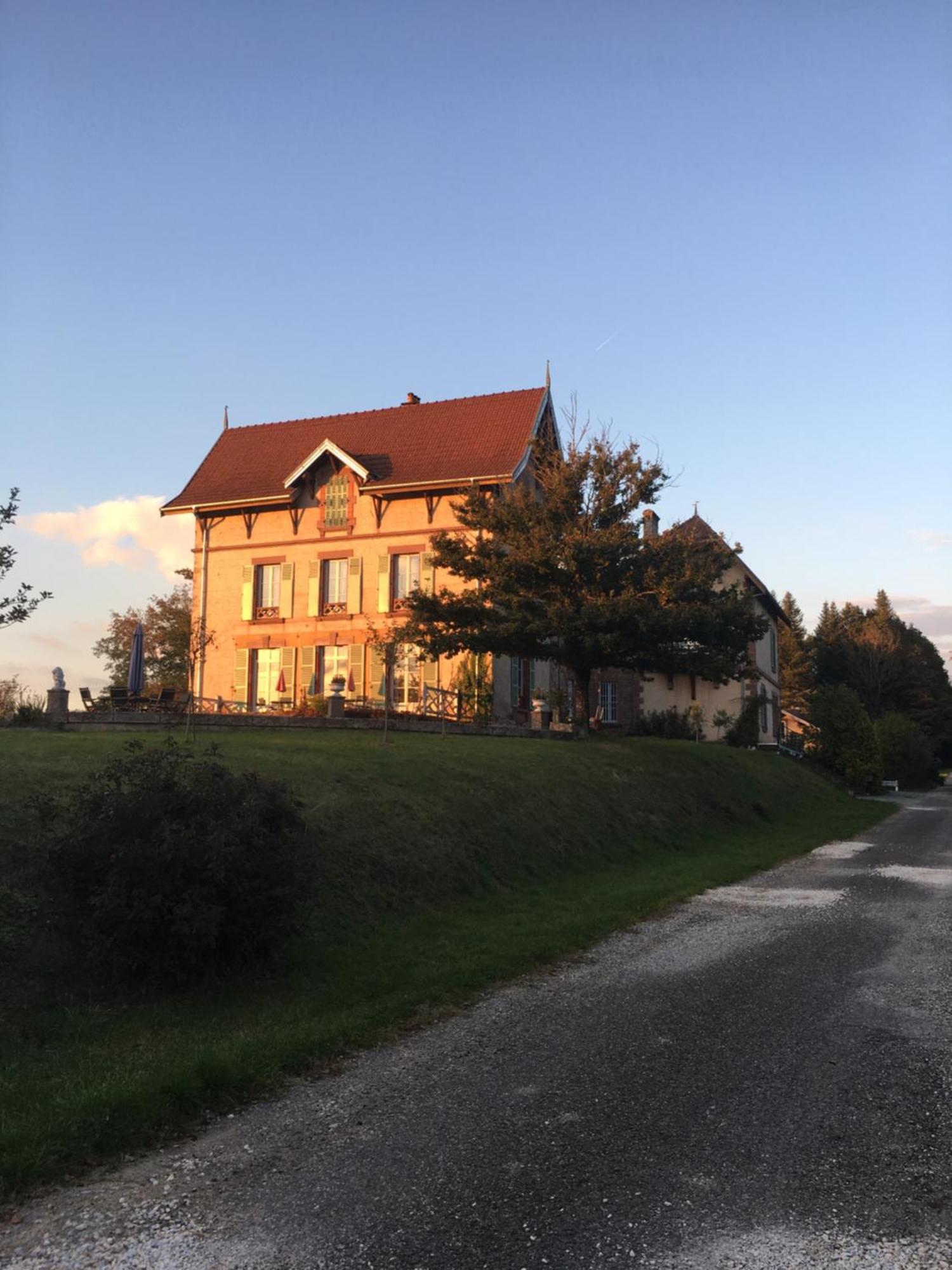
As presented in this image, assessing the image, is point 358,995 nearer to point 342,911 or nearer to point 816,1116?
point 342,911

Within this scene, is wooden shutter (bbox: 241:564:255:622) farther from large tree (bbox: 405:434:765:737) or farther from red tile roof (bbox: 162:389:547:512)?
large tree (bbox: 405:434:765:737)

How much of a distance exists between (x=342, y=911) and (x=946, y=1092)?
5.88 metres

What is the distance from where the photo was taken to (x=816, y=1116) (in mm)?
5438

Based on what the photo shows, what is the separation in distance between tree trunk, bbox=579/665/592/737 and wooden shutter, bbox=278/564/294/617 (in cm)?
1168

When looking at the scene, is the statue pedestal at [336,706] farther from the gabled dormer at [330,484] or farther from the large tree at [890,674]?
the large tree at [890,674]

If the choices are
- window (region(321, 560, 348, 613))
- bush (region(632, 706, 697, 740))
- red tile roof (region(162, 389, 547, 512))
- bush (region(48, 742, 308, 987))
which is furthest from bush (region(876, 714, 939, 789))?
bush (region(48, 742, 308, 987))

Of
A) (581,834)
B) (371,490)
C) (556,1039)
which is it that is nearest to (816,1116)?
(556,1039)

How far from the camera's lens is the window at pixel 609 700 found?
42094mm

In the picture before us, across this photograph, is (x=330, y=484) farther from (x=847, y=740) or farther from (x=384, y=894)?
(x=384, y=894)

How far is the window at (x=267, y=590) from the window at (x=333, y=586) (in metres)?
1.75

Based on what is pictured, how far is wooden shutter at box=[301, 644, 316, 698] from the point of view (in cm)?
3441

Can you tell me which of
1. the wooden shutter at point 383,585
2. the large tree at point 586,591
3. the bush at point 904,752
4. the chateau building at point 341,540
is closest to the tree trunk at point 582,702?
the large tree at point 586,591

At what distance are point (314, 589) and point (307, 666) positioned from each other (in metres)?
2.66

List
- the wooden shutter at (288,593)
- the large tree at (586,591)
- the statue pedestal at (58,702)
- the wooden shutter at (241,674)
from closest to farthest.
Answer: the statue pedestal at (58,702) < the large tree at (586,591) < the wooden shutter at (288,593) < the wooden shutter at (241,674)
